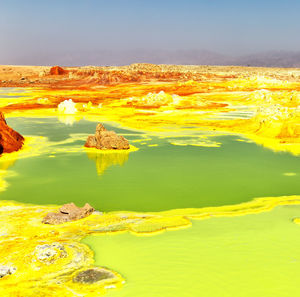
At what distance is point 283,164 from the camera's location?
17156 mm

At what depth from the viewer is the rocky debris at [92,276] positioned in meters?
6.64

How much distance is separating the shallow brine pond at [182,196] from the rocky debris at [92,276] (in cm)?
27

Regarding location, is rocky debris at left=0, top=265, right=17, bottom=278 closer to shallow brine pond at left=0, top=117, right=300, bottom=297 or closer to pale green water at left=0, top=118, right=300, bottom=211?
shallow brine pond at left=0, top=117, right=300, bottom=297

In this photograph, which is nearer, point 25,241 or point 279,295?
point 279,295

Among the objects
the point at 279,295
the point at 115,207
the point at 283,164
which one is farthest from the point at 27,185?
the point at 283,164

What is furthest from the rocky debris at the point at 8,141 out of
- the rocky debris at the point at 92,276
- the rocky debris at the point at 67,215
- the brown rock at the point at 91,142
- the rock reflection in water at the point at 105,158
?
the rocky debris at the point at 92,276

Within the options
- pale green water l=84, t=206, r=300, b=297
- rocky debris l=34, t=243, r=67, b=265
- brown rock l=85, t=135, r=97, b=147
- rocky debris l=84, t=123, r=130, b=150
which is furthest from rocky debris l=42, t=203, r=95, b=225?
brown rock l=85, t=135, r=97, b=147

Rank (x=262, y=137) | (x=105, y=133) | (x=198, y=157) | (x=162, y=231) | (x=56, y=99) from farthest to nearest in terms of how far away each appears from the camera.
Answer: (x=56, y=99) < (x=262, y=137) < (x=105, y=133) < (x=198, y=157) < (x=162, y=231)

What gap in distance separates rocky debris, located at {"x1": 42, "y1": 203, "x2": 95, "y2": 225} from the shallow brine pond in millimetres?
1066

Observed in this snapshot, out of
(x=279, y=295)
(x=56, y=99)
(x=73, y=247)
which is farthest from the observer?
(x=56, y=99)

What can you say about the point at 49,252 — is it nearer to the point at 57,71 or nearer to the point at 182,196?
the point at 182,196

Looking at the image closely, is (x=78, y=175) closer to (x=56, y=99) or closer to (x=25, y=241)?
(x=25, y=241)

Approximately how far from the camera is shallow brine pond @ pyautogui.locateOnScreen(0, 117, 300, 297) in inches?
268

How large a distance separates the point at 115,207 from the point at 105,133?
9576 mm
